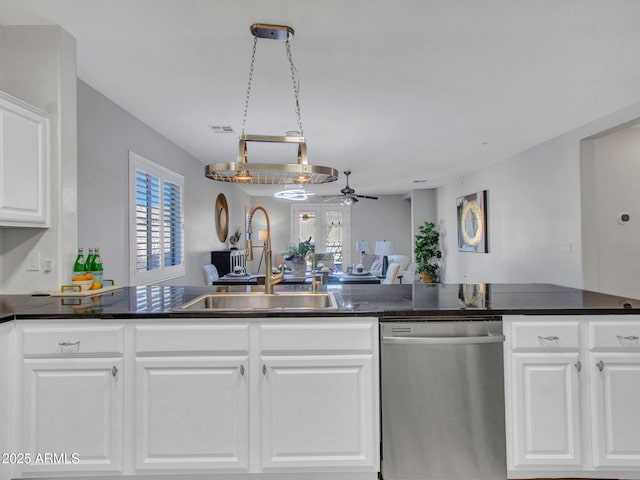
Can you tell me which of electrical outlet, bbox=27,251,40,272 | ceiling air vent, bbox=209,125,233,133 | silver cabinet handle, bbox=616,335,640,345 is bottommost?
silver cabinet handle, bbox=616,335,640,345

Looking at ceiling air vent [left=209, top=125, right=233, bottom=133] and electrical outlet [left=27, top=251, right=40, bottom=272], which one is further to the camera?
ceiling air vent [left=209, top=125, right=233, bottom=133]

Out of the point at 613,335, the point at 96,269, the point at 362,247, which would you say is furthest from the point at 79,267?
the point at 362,247

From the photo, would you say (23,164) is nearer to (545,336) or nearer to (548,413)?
(545,336)

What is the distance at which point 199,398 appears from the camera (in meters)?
1.79

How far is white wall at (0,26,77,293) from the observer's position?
7.60ft

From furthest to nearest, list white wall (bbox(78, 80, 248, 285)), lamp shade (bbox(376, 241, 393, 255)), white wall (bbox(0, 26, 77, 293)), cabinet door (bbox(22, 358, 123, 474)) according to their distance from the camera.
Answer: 1. lamp shade (bbox(376, 241, 393, 255))
2. white wall (bbox(78, 80, 248, 285))
3. white wall (bbox(0, 26, 77, 293))
4. cabinet door (bbox(22, 358, 123, 474))

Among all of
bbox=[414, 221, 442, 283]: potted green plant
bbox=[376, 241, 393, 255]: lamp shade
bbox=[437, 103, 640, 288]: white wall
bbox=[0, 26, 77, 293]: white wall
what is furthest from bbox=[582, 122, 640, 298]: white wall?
bbox=[376, 241, 393, 255]: lamp shade

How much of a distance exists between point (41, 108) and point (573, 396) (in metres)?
3.30

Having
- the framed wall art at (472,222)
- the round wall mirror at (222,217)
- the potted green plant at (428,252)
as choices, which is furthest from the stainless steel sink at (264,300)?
the potted green plant at (428,252)

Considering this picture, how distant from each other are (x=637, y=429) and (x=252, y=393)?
183 cm

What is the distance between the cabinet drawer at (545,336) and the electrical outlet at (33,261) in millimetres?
2707

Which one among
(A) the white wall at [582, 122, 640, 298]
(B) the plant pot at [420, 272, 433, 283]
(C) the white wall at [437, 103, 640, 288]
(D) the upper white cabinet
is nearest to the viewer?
(D) the upper white cabinet

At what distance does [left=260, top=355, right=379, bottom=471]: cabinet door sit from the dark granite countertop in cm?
27

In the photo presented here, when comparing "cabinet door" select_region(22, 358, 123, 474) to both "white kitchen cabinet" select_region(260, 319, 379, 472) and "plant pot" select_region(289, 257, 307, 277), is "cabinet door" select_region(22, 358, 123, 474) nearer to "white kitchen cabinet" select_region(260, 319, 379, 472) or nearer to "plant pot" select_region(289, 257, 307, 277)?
"white kitchen cabinet" select_region(260, 319, 379, 472)
